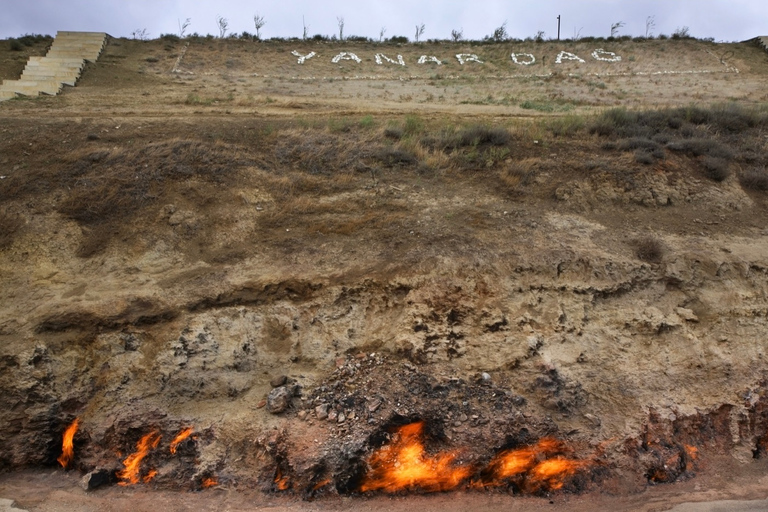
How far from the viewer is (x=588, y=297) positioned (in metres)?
6.86

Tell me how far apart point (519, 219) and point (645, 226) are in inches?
81.5

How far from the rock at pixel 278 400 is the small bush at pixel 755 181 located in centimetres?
885

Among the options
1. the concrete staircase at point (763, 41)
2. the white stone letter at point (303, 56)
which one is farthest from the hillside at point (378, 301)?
the concrete staircase at point (763, 41)

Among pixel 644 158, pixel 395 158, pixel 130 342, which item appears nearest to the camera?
pixel 130 342

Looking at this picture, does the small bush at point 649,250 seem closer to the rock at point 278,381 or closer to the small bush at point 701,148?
the small bush at point 701,148

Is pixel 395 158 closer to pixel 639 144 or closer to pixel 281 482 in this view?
pixel 639 144

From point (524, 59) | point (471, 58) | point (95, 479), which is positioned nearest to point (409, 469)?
point (95, 479)

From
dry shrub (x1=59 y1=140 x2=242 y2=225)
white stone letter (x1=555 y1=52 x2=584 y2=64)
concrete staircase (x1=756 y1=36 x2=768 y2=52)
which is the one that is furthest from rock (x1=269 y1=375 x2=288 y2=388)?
concrete staircase (x1=756 y1=36 x2=768 y2=52)

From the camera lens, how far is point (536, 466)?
18.8 feet

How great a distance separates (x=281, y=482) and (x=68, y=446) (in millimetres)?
2586

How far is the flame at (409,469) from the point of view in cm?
552

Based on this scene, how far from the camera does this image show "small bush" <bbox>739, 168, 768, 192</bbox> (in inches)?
356

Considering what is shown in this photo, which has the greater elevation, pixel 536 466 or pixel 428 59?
pixel 428 59

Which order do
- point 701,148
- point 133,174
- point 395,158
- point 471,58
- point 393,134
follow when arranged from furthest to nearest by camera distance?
point 471,58 < point 393,134 < point 701,148 < point 395,158 < point 133,174
